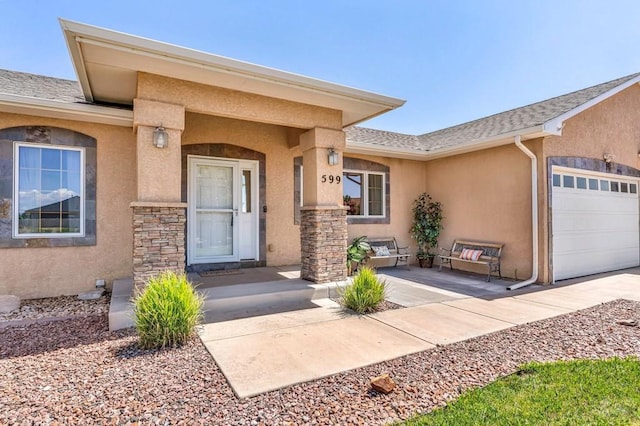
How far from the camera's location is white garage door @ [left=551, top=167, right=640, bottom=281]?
827 cm

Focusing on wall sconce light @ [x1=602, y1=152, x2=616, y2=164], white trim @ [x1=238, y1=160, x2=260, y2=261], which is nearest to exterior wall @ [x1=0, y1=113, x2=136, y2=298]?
white trim @ [x1=238, y1=160, x2=260, y2=261]

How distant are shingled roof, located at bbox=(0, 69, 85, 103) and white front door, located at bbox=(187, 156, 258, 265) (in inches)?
102

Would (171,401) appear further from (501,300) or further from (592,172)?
(592,172)

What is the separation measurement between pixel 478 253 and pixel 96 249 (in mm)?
8773

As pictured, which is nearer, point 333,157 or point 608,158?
point 333,157

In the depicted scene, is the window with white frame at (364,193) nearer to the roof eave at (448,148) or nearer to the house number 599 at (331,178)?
the roof eave at (448,148)

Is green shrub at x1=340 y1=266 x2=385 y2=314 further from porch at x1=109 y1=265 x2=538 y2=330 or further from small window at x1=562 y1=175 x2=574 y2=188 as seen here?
small window at x1=562 y1=175 x2=574 y2=188

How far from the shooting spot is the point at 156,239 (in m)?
5.15

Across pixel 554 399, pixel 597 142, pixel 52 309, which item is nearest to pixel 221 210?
pixel 52 309

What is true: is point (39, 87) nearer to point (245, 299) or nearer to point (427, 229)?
point (245, 299)

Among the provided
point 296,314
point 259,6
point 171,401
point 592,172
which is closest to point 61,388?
point 171,401

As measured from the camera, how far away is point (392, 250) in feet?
33.5

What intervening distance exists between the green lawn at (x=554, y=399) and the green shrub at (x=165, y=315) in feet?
9.61

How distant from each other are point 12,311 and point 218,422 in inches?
216
